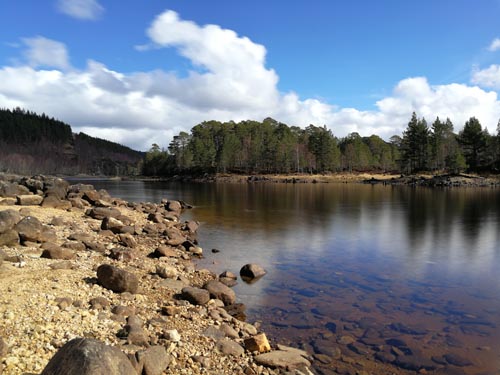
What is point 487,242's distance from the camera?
1115 inches

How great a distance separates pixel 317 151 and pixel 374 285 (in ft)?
430

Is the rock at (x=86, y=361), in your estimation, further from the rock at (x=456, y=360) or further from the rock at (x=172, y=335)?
the rock at (x=456, y=360)

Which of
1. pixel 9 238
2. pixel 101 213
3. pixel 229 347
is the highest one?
pixel 9 238

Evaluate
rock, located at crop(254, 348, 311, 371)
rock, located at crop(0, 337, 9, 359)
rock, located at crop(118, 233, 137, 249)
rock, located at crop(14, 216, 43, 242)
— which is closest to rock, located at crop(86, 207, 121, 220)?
rock, located at crop(118, 233, 137, 249)

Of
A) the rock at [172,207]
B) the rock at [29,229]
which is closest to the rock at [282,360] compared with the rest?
the rock at [29,229]

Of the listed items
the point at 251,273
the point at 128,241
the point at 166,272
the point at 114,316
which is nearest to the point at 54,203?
the point at 128,241

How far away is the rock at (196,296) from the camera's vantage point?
45.8 ft

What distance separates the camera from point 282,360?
10.3 meters

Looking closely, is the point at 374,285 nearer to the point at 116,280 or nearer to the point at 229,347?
the point at 229,347

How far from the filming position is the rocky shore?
7.98 meters

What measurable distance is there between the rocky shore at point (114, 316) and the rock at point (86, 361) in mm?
17

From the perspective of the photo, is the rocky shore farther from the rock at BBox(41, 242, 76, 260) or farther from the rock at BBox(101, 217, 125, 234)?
the rock at BBox(101, 217, 125, 234)

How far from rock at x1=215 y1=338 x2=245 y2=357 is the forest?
118021mm

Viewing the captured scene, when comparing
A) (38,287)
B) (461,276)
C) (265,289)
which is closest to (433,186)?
(461,276)
